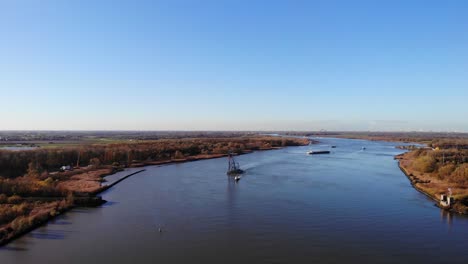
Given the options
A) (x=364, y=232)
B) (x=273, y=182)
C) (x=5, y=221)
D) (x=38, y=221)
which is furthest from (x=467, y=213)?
(x=5, y=221)

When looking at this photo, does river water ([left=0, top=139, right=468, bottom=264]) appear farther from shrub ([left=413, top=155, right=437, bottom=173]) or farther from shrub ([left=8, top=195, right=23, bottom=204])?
shrub ([left=413, top=155, right=437, bottom=173])

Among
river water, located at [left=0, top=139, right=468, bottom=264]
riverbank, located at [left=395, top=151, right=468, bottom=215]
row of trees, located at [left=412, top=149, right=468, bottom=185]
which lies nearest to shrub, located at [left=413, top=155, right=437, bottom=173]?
row of trees, located at [left=412, top=149, right=468, bottom=185]

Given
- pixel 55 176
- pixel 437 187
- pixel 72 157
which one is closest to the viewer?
pixel 437 187

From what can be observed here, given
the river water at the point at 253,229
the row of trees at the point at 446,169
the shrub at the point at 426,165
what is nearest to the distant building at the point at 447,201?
the river water at the point at 253,229

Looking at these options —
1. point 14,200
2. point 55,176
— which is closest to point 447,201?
point 14,200

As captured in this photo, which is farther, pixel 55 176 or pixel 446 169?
pixel 446 169

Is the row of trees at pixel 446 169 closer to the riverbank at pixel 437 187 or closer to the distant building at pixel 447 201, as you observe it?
the riverbank at pixel 437 187

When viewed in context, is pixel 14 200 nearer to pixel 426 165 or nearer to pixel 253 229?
pixel 253 229
